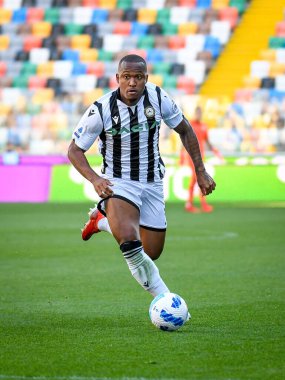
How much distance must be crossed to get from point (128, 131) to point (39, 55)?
71.7 ft

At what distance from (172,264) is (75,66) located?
57.1 feet

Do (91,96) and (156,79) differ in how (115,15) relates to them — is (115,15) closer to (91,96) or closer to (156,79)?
(156,79)

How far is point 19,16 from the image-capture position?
30.1 metres

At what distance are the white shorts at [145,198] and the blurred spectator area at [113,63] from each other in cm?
1696

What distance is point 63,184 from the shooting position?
23016mm

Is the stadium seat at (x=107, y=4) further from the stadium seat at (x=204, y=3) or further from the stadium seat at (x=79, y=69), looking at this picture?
the stadium seat at (x=79, y=69)

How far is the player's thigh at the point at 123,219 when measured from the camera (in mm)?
7094

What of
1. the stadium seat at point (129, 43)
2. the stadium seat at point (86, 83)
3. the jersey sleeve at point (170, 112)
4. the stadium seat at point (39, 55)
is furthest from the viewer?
the stadium seat at point (129, 43)

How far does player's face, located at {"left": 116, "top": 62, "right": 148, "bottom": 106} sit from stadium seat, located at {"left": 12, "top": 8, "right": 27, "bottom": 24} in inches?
914

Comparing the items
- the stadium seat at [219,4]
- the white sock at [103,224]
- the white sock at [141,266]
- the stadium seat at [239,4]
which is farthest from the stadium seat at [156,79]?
the white sock at [141,266]

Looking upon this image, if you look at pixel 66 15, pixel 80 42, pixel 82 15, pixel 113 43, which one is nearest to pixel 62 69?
pixel 80 42

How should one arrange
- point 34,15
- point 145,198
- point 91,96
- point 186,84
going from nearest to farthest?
point 145,198
point 91,96
point 186,84
point 34,15

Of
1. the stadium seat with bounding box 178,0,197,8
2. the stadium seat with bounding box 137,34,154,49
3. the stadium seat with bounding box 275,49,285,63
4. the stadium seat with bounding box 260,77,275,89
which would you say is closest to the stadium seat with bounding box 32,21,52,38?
the stadium seat with bounding box 137,34,154,49

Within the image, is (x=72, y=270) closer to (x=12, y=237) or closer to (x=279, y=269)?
(x=279, y=269)
